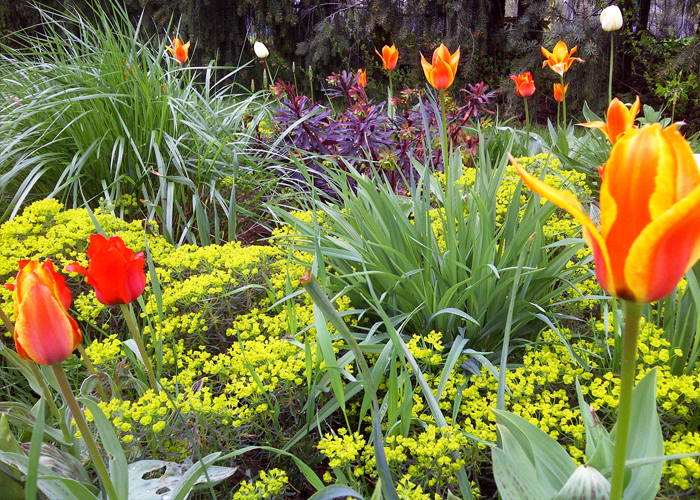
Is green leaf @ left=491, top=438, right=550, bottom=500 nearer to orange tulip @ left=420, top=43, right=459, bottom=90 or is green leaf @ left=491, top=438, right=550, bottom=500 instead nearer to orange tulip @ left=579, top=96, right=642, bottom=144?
orange tulip @ left=579, top=96, right=642, bottom=144

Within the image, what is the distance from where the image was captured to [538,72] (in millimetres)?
6230

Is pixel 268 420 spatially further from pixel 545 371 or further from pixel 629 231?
pixel 629 231

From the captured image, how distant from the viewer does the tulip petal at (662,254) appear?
1.45ft

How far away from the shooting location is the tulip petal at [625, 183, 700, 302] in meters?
0.44

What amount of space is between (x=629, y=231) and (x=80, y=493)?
90 centimetres

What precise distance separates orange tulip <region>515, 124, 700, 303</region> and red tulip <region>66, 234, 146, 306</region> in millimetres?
854

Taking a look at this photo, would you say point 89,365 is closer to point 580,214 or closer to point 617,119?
point 580,214

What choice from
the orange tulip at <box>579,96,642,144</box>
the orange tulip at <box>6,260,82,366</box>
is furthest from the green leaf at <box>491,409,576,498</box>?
the orange tulip at <box>579,96,642,144</box>

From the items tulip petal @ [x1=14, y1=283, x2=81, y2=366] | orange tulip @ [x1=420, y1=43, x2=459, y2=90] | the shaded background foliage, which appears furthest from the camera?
the shaded background foliage

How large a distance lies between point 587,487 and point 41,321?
0.82 metres

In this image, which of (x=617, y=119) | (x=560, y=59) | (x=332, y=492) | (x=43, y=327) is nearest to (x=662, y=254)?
(x=332, y=492)

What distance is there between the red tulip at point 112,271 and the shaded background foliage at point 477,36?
14.5 ft

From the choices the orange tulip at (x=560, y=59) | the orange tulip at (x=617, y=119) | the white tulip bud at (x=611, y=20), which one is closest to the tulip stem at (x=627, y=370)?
the orange tulip at (x=617, y=119)

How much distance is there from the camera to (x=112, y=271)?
3.35 ft
